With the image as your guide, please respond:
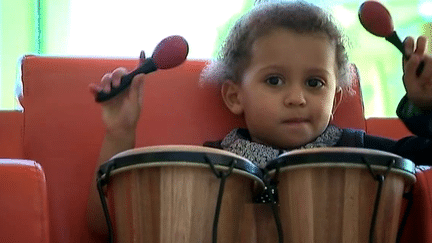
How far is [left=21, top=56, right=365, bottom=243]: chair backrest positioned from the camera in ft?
4.22

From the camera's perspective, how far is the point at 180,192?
2.82 feet

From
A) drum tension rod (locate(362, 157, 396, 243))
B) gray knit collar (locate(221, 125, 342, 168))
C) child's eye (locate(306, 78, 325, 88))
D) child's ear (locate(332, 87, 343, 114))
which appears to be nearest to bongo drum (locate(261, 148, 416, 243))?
drum tension rod (locate(362, 157, 396, 243))

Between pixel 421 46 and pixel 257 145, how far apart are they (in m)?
0.39

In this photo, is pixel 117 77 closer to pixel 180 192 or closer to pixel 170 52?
pixel 170 52

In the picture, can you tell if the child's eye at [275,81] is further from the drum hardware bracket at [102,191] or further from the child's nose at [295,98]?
the drum hardware bracket at [102,191]

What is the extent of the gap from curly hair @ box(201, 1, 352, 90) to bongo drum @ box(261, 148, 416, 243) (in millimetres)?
494

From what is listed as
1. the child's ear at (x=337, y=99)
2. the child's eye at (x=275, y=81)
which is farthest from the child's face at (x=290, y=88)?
the child's ear at (x=337, y=99)

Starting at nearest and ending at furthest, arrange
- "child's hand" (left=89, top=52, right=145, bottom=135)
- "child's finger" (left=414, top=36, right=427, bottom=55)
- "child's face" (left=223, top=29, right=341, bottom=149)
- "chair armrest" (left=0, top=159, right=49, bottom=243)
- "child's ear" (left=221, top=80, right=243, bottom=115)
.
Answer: "chair armrest" (left=0, top=159, right=49, bottom=243) → "child's finger" (left=414, top=36, right=427, bottom=55) → "child's hand" (left=89, top=52, right=145, bottom=135) → "child's face" (left=223, top=29, right=341, bottom=149) → "child's ear" (left=221, top=80, right=243, bottom=115)

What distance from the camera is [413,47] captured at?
103 cm

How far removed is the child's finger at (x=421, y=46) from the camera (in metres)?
1.02

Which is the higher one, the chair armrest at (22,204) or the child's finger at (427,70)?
the child's finger at (427,70)

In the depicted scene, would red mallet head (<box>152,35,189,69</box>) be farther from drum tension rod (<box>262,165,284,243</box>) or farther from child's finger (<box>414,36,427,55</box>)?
child's finger (<box>414,36,427,55</box>)

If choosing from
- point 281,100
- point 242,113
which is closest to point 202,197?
point 281,100

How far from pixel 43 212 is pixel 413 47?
24.9 inches
